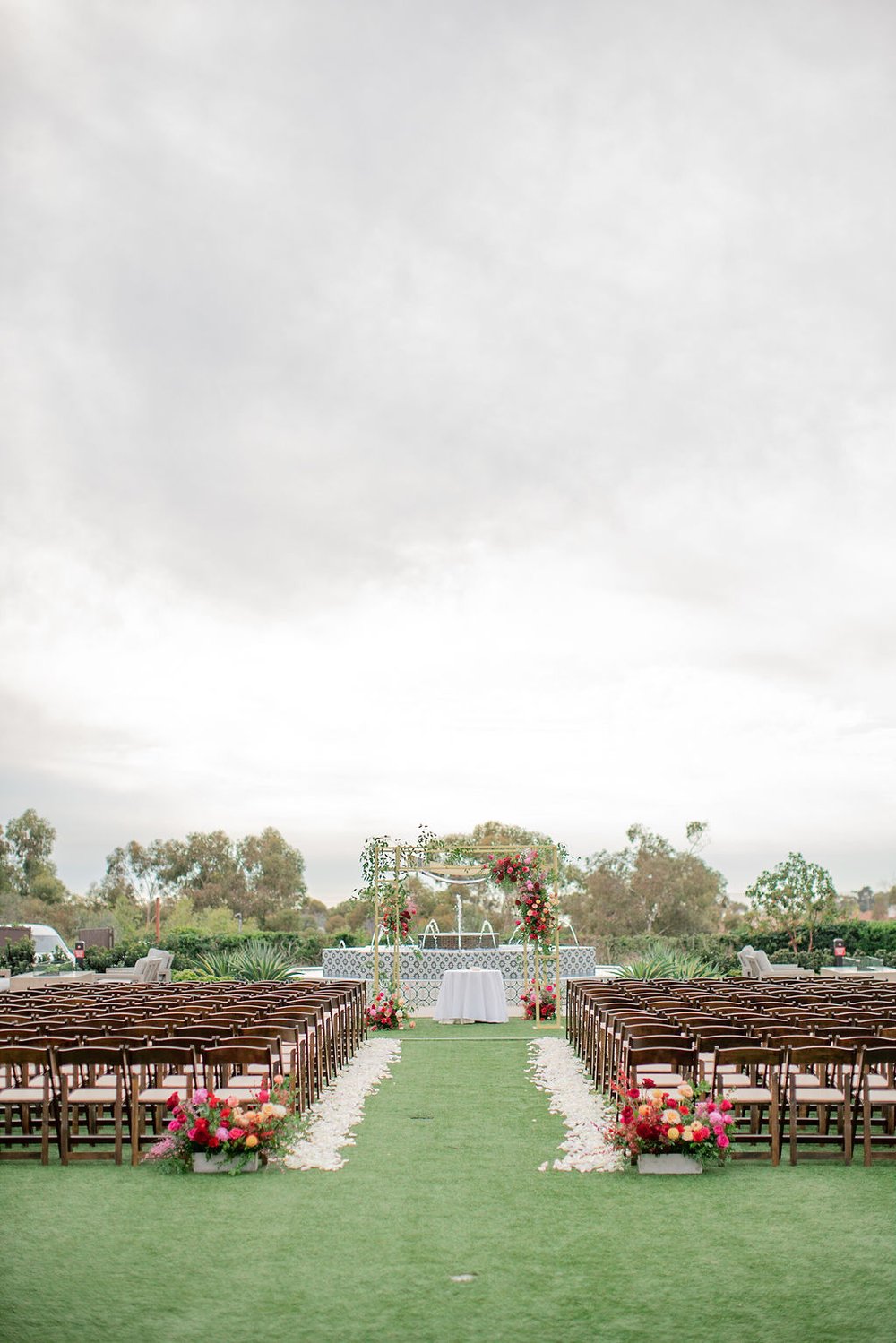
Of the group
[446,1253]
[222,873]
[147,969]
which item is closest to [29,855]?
[222,873]

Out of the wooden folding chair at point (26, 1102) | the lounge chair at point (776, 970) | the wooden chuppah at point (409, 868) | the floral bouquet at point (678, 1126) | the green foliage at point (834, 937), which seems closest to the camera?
the floral bouquet at point (678, 1126)

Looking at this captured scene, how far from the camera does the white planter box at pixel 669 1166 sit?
774 cm

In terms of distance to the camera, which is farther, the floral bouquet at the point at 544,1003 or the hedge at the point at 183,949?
the hedge at the point at 183,949

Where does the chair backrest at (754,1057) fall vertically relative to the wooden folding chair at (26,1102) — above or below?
above

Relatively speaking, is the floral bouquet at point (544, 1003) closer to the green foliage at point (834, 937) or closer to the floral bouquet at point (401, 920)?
the floral bouquet at point (401, 920)

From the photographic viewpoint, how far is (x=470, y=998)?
18.1 meters

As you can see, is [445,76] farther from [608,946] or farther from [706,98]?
[608,946]

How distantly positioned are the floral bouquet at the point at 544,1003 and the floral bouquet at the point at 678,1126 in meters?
10.5

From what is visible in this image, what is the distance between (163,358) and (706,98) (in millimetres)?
11147

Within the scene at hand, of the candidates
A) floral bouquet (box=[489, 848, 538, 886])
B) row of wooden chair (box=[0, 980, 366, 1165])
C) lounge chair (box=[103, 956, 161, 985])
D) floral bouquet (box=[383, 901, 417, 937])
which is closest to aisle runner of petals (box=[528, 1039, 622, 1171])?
row of wooden chair (box=[0, 980, 366, 1165])

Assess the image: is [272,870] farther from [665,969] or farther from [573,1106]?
[573,1106]

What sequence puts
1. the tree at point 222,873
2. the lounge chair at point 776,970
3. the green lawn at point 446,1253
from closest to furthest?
the green lawn at point 446,1253 < the lounge chair at point 776,970 < the tree at point 222,873

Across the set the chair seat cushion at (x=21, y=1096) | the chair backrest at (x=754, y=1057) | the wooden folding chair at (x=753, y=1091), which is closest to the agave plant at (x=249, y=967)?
the chair seat cushion at (x=21, y=1096)

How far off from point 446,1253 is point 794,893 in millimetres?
25425
